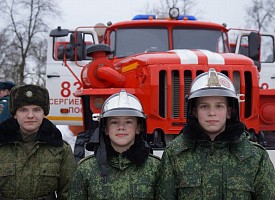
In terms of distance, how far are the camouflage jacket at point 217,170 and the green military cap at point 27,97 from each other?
43.3 inches

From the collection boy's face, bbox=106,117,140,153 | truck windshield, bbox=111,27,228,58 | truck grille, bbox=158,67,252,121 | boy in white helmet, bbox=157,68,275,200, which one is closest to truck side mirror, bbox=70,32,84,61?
truck windshield, bbox=111,27,228,58

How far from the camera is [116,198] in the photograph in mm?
2906

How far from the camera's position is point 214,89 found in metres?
2.93

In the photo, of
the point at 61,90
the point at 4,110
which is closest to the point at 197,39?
the point at 61,90

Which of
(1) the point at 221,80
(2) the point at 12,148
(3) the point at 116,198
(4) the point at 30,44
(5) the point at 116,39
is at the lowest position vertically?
(3) the point at 116,198

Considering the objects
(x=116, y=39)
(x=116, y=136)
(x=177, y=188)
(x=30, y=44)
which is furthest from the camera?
(x=30, y=44)

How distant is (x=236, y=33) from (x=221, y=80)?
4.84 metres

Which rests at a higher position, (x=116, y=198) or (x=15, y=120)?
(x=15, y=120)

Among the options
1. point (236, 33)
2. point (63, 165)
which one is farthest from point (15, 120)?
point (236, 33)

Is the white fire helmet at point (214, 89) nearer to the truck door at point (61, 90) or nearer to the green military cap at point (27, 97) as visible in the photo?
the green military cap at point (27, 97)

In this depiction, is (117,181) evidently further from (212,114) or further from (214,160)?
(212,114)

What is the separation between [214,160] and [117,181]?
24.7 inches

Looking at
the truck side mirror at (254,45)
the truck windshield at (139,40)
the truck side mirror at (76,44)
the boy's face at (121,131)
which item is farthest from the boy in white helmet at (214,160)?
the truck side mirror at (254,45)

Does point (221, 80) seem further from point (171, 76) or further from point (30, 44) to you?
point (30, 44)
